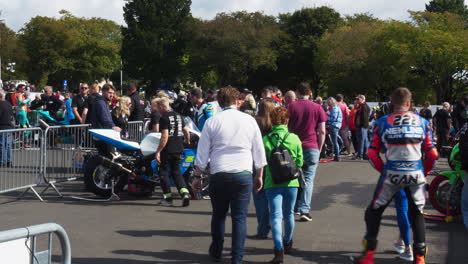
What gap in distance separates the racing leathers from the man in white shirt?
118 cm

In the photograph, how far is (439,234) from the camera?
24.1 ft

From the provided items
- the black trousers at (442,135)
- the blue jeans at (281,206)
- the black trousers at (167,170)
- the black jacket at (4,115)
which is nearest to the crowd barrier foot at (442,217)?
the blue jeans at (281,206)

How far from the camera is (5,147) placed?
377 inches

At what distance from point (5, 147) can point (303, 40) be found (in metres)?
60.5

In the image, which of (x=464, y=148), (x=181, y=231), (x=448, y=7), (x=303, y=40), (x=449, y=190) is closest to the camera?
(x=464, y=148)

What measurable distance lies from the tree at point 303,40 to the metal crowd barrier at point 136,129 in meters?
54.6

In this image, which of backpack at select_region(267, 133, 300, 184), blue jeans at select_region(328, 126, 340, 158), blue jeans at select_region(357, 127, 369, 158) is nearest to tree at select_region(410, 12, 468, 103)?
blue jeans at select_region(357, 127, 369, 158)

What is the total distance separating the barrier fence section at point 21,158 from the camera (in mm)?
9281

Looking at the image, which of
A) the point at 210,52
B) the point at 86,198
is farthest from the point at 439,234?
the point at 210,52

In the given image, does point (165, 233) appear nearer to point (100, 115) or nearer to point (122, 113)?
point (100, 115)

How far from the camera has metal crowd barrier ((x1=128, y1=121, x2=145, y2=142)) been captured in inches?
508

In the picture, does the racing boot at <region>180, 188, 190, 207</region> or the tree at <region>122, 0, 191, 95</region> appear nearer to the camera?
the racing boot at <region>180, 188, 190, 207</region>

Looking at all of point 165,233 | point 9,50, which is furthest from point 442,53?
point 165,233

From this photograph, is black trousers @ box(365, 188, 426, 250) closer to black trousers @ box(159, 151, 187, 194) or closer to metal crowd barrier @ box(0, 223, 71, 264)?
metal crowd barrier @ box(0, 223, 71, 264)
